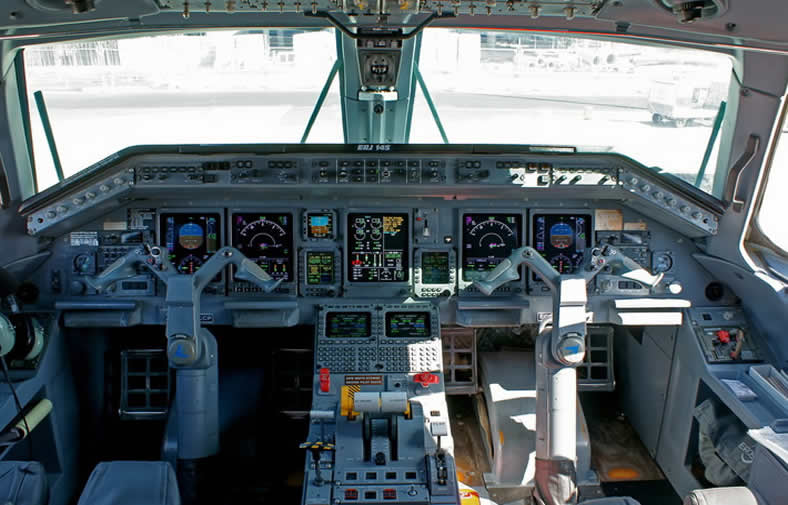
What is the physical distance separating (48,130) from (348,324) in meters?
2.29

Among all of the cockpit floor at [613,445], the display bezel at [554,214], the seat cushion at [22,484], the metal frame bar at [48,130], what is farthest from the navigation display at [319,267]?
the cockpit floor at [613,445]

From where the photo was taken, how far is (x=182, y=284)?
11.5 ft

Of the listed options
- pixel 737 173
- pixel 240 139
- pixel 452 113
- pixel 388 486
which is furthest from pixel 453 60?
pixel 388 486

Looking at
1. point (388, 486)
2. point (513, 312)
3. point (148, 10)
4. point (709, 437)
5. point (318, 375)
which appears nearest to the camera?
point (148, 10)

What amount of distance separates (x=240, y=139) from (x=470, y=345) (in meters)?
2.14

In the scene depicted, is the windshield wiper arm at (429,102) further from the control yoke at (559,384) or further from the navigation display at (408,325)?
the control yoke at (559,384)

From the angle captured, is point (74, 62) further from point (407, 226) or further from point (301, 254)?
point (407, 226)

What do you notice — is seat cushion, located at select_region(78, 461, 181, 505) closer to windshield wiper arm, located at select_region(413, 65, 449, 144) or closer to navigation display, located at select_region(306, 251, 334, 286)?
navigation display, located at select_region(306, 251, 334, 286)

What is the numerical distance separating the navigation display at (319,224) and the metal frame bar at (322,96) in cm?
49

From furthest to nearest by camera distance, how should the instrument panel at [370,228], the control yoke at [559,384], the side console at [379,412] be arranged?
the instrument panel at [370,228] → the control yoke at [559,384] → the side console at [379,412]

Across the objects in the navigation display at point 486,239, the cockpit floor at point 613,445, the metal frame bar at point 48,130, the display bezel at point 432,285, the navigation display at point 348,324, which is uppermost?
the metal frame bar at point 48,130

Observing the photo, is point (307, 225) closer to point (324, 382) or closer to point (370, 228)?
point (370, 228)

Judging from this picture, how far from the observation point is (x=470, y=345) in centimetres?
469

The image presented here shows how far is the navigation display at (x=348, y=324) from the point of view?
419cm
